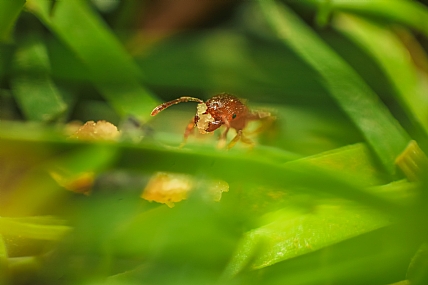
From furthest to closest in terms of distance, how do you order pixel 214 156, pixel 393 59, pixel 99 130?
1. pixel 393 59
2. pixel 99 130
3. pixel 214 156

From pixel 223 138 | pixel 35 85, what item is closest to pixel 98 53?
pixel 35 85

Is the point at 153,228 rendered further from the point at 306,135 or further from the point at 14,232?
the point at 306,135

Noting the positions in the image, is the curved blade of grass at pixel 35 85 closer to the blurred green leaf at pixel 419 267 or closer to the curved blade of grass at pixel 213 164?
the curved blade of grass at pixel 213 164

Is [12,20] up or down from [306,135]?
up

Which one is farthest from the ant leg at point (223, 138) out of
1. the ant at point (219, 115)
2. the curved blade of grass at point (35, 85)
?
the curved blade of grass at point (35, 85)

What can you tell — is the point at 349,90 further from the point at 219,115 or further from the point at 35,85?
the point at 35,85

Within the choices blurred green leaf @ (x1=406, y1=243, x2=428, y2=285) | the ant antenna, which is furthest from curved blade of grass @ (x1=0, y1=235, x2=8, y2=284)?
blurred green leaf @ (x1=406, y1=243, x2=428, y2=285)

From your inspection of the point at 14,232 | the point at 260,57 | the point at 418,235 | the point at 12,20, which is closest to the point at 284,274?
the point at 418,235
